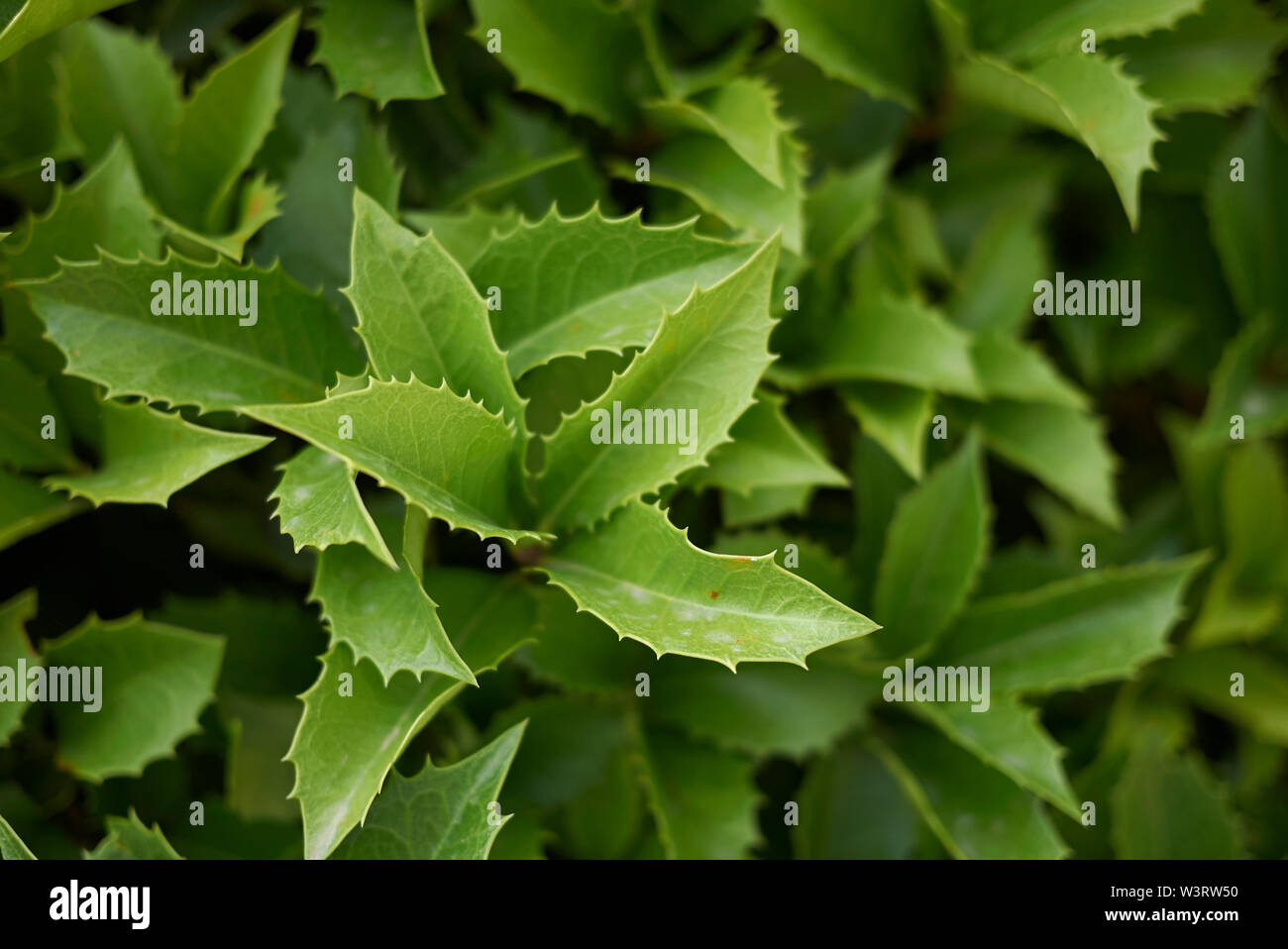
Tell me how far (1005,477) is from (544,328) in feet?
2.12

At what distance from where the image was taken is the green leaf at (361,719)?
64 centimetres

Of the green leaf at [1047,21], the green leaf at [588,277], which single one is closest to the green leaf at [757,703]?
the green leaf at [588,277]

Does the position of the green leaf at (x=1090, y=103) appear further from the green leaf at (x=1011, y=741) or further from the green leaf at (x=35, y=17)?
the green leaf at (x=35, y=17)

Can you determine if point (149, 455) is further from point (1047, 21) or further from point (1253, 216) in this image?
point (1253, 216)

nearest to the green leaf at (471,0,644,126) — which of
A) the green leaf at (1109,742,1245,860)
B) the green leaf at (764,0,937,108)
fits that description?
the green leaf at (764,0,937,108)

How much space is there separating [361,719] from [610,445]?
0.24 meters

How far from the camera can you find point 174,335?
0.73 m

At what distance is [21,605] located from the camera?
0.80 m

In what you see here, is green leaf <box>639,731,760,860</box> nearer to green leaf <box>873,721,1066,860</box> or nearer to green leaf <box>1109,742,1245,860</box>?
green leaf <box>873,721,1066,860</box>

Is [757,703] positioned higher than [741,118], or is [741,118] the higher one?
[741,118]

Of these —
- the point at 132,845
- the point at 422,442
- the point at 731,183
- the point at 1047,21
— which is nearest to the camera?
the point at 422,442

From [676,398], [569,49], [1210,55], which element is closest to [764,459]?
[676,398]

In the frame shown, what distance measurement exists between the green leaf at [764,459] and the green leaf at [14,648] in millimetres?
516

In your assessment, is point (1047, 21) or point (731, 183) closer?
point (731, 183)
